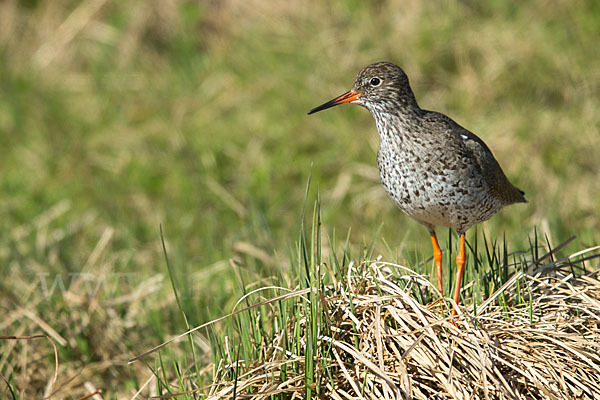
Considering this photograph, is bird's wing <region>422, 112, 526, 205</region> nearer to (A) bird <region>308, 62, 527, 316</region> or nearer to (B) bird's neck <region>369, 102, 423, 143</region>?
(A) bird <region>308, 62, 527, 316</region>

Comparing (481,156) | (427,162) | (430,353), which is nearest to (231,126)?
(481,156)

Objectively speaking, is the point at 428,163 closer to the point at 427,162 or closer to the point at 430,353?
the point at 427,162

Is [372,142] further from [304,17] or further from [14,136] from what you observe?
[14,136]

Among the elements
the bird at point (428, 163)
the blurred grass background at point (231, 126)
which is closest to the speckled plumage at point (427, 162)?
the bird at point (428, 163)

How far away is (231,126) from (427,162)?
5.40 meters

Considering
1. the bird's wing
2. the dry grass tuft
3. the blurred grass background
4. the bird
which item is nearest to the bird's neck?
the bird

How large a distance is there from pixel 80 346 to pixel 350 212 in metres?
3.52

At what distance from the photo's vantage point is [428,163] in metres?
4.00

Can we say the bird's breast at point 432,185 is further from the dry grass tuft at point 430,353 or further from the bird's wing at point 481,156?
the dry grass tuft at point 430,353

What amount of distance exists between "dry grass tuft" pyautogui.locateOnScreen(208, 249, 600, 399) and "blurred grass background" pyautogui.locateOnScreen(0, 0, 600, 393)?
1672 mm

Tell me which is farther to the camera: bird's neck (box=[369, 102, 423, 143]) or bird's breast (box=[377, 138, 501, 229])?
bird's neck (box=[369, 102, 423, 143])

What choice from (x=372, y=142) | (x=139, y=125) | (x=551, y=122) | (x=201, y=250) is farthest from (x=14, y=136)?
(x=551, y=122)

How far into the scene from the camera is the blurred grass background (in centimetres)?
652

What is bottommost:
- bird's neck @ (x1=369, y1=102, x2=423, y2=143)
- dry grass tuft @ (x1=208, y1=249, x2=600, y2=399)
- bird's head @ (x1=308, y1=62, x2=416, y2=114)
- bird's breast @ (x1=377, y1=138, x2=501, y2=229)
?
dry grass tuft @ (x1=208, y1=249, x2=600, y2=399)
